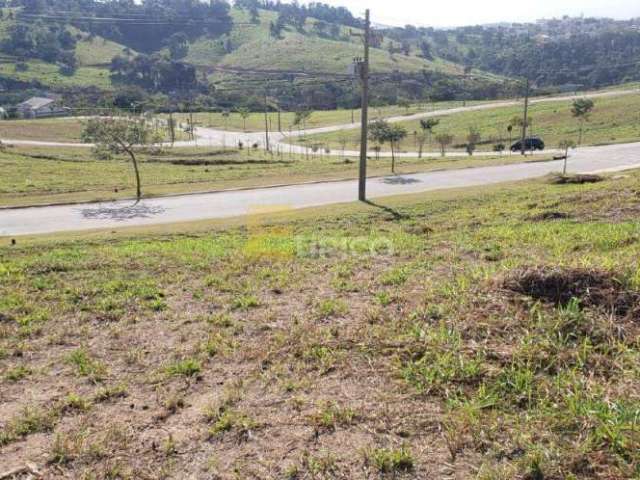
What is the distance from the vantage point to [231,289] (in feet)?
25.9

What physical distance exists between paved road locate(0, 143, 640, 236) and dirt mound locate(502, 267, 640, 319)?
57.9 feet

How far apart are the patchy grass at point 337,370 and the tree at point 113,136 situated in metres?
21.4

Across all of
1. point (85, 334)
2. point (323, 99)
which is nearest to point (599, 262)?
point (85, 334)

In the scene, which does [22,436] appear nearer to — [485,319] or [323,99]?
[485,319]

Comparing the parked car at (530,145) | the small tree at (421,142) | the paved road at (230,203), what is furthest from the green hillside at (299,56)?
the paved road at (230,203)

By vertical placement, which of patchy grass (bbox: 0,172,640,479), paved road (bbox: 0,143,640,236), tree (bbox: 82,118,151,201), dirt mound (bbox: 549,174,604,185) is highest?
tree (bbox: 82,118,151,201)

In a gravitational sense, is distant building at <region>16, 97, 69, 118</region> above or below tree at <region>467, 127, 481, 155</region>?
above

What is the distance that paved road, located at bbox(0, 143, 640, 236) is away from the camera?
22328 millimetres

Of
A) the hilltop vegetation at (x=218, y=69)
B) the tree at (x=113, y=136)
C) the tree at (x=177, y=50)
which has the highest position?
the tree at (x=177, y=50)

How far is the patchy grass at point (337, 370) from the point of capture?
3803mm

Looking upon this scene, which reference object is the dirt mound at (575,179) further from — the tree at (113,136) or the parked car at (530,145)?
the parked car at (530,145)

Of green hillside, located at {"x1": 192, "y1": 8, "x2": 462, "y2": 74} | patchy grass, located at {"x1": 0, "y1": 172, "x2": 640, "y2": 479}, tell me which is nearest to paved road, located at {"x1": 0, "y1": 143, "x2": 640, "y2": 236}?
patchy grass, located at {"x1": 0, "y1": 172, "x2": 640, "y2": 479}

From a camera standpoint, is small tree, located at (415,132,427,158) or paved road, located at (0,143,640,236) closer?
paved road, located at (0,143,640,236)

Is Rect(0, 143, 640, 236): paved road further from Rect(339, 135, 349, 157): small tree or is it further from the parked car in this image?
Rect(339, 135, 349, 157): small tree
